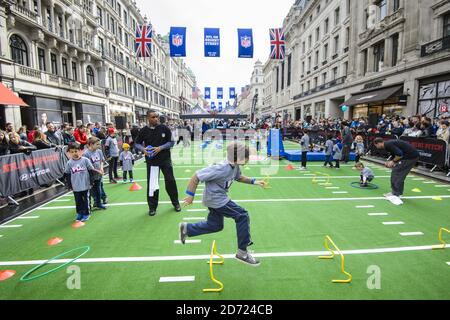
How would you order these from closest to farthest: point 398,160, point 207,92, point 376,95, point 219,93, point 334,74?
point 398,160, point 376,95, point 334,74, point 219,93, point 207,92

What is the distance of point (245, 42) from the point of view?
17.2 m

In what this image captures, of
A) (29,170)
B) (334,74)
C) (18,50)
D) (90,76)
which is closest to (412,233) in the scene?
(29,170)

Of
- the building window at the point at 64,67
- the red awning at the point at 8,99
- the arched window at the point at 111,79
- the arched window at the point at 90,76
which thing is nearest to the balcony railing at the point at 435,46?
the red awning at the point at 8,99

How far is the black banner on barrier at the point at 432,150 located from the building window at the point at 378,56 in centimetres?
1568

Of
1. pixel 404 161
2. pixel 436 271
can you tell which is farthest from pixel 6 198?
pixel 404 161

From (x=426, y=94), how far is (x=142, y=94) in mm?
47923

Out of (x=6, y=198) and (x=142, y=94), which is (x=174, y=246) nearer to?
(x=6, y=198)

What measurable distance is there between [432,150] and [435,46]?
11.3 metres

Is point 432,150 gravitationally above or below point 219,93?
below

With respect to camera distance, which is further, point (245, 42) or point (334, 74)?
point (334, 74)

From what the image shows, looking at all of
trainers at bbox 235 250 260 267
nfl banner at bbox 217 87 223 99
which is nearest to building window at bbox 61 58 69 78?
trainers at bbox 235 250 260 267

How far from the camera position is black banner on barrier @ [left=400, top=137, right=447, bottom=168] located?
377 inches

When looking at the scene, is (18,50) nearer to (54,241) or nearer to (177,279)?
(54,241)

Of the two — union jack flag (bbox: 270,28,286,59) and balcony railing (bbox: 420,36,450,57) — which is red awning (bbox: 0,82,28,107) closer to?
union jack flag (bbox: 270,28,286,59)
